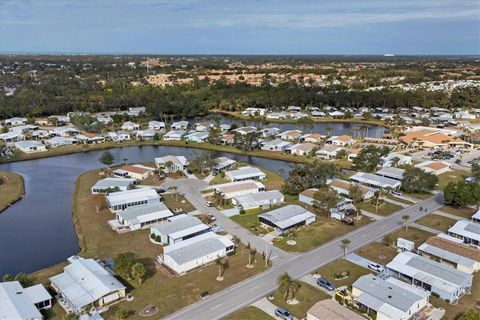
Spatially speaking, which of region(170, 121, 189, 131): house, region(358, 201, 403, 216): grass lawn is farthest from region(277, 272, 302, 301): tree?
region(170, 121, 189, 131): house

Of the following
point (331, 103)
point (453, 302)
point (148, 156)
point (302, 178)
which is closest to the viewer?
point (453, 302)

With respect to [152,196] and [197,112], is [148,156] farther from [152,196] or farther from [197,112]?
[197,112]

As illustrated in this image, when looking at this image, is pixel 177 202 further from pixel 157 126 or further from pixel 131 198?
pixel 157 126

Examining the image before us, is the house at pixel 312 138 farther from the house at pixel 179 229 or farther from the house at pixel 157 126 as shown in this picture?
the house at pixel 179 229

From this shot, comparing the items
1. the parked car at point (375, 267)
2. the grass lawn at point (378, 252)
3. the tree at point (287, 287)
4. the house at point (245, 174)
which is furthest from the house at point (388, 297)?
the house at point (245, 174)

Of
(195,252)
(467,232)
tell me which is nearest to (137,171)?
(195,252)

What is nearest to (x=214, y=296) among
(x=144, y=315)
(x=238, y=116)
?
(x=144, y=315)
